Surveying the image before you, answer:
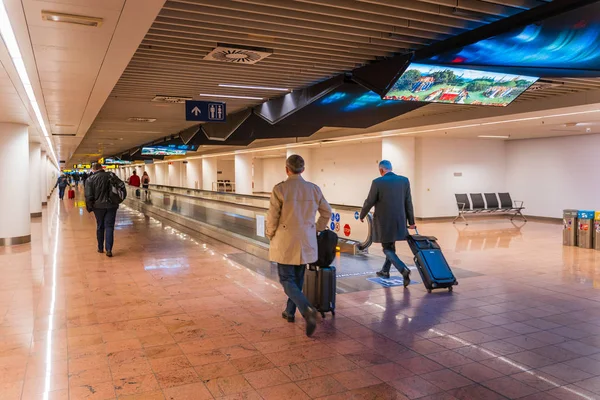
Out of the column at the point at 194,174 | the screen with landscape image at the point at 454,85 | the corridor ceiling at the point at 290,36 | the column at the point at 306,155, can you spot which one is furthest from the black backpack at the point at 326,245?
the column at the point at 194,174

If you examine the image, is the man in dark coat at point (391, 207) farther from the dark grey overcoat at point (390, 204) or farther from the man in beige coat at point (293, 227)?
the man in beige coat at point (293, 227)

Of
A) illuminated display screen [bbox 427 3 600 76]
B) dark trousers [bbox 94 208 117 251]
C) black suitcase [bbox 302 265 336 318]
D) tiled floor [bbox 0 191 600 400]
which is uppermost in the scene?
illuminated display screen [bbox 427 3 600 76]

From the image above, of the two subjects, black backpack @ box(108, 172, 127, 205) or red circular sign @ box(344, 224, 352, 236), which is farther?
red circular sign @ box(344, 224, 352, 236)

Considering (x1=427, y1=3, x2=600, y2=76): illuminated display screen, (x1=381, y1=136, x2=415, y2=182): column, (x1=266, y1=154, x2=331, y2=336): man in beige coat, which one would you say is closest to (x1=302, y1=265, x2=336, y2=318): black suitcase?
(x1=266, y1=154, x2=331, y2=336): man in beige coat

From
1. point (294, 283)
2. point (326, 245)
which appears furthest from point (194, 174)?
point (294, 283)

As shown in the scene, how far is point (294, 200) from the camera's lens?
194 inches

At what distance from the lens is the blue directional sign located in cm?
1068

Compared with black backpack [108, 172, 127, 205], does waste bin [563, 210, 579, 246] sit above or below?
below

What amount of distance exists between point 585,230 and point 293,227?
9.46m

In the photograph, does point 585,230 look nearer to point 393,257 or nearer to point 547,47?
point 393,257

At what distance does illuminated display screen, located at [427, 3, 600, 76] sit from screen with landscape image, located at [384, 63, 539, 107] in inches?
11.5

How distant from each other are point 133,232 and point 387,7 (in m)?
10.6

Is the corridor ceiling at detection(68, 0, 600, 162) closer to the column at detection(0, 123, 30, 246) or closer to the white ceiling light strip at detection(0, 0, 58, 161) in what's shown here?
the white ceiling light strip at detection(0, 0, 58, 161)

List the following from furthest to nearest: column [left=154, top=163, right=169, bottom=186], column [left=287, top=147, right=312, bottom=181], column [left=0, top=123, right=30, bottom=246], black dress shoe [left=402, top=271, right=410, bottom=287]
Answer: column [left=154, top=163, right=169, bottom=186], column [left=287, top=147, right=312, bottom=181], column [left=0, top=123, right=30, bottom=246], black dress shoe [left=402, top=271, right=410, bottom=287]
